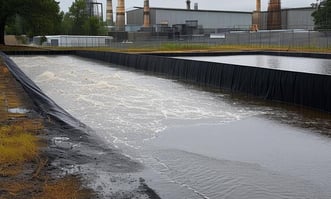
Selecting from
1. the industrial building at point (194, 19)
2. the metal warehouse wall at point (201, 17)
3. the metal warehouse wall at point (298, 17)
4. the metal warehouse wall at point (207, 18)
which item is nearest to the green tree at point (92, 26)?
the industrial building at point (194, 19)

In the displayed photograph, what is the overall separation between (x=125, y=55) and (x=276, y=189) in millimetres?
32491

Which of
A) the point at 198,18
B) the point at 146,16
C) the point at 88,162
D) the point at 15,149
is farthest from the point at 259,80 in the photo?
the point at 198,18

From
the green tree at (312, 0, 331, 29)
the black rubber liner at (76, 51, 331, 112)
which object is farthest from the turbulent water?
the green tree at (312, 0, 331, 29)

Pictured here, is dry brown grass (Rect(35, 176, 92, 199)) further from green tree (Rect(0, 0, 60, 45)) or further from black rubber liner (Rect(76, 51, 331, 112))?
green tree (Rect(0, 0, 60, 45))

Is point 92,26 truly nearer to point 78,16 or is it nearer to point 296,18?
point 78,16

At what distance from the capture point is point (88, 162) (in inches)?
347

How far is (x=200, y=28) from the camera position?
106 meters

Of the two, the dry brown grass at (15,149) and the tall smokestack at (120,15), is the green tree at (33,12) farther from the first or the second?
the dry brown grass at (15,149)

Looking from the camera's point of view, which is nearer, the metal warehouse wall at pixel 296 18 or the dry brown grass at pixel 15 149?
the dry brown grass at pixel 15 149

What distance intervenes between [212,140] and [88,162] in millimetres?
4282

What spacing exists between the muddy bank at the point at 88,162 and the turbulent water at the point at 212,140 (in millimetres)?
446

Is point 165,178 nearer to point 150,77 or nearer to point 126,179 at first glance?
point 126,179

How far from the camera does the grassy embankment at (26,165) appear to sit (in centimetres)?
655

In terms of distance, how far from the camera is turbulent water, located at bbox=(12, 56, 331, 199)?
8453mm
